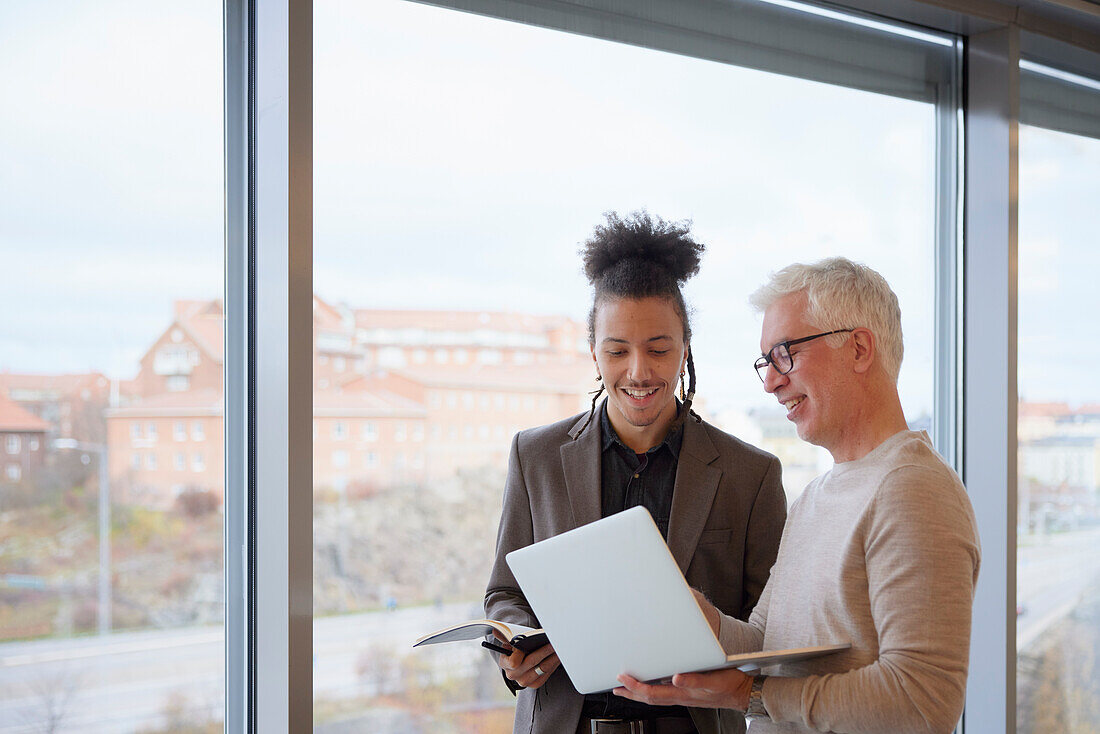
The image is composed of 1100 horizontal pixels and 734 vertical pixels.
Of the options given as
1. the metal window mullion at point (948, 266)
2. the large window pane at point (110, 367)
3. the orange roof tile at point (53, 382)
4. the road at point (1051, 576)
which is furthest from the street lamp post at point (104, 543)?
the road at point (1051, 576)

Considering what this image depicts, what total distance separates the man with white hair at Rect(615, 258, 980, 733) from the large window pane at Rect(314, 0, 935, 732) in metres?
0.43

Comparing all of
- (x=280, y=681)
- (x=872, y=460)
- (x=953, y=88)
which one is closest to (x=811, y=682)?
(x=872, y=460)

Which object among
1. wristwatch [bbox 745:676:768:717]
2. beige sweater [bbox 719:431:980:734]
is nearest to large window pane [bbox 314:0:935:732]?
beige sweater [bbox 719:431:980:734]

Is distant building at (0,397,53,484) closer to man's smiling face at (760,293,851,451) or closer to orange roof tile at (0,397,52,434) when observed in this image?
orange roof tile at (0,397,52,434)

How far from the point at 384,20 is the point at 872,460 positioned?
1370 mm

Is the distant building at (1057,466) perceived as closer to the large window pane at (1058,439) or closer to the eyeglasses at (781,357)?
the large window pane at (1058,439)

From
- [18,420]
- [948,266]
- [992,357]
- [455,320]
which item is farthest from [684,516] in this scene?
[948,266]

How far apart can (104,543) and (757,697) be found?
3.99ft

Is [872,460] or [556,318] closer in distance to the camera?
[872,460]

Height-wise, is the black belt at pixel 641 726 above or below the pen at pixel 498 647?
below

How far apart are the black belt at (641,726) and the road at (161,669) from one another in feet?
1.65

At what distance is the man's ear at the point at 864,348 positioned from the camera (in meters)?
1.48

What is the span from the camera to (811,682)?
138 centimetres

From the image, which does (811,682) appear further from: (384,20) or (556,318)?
(384,20)
